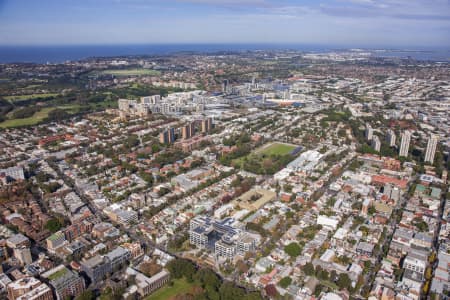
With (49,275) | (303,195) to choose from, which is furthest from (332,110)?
(49,275)

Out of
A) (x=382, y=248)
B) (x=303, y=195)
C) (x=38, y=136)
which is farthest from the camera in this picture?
(x=38, y=136)

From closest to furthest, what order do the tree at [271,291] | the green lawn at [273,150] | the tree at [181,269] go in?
the tree at [271,291] → the tree at [181,269] → the green lawn at [273,150]

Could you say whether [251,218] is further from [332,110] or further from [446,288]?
[332,110]

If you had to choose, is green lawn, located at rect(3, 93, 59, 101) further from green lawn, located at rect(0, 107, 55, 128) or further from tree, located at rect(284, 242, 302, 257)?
tree, located at rect(284, 242, 302, 257)

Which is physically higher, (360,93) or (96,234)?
(360,93)

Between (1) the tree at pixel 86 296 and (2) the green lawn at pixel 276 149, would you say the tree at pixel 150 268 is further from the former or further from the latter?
(2) the green lawn at pixel 276 149

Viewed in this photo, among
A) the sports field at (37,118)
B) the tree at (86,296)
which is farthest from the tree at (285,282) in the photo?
the sports field at (37,118)

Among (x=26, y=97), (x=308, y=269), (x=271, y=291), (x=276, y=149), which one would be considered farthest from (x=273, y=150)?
(x=26, y=97)

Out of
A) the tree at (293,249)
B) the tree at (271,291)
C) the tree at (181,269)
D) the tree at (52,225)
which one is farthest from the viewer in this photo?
the tree at (52,225)
